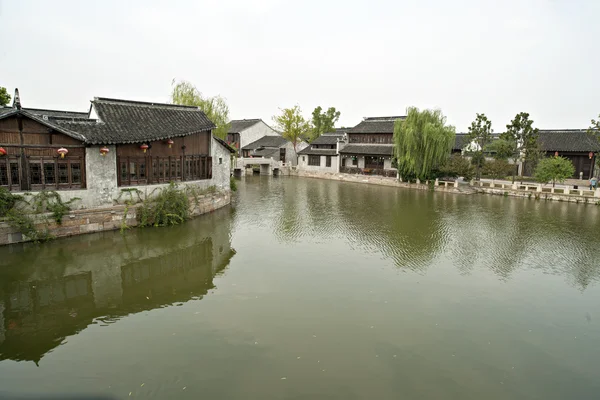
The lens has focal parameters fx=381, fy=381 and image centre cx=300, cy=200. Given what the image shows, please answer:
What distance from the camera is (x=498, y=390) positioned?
19.1 feet

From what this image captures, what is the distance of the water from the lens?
5941mm

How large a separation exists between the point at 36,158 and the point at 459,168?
25312 mm

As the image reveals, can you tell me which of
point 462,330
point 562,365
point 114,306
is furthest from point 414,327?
point 114,306

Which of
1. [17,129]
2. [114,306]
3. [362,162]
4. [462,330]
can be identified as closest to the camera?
[462,330]

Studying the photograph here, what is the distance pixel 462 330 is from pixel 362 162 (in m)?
29.9

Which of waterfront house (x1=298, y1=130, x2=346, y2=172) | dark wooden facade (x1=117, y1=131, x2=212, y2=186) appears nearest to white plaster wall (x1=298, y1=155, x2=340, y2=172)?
waterfront house (x1=298, y1=130, x2=346, y2=172)

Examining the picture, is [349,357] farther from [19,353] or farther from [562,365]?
[19,353]

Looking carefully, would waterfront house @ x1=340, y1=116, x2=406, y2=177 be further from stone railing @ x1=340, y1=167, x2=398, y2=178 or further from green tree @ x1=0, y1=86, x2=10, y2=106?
green tree @ x1=0, y1=86, x2=10, y2=106

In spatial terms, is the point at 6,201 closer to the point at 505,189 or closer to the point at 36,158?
the point at 36,158

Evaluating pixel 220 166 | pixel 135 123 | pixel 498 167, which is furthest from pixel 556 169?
pixel 135 123

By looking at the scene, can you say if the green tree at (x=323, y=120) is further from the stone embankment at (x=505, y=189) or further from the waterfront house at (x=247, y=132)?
the stone embankment at (x=505, y=189)

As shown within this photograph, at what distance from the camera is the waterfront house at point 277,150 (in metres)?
42.7

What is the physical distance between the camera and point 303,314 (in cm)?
807

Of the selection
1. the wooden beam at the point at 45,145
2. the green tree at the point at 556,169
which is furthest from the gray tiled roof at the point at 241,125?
the wooden beam at the point at 45,145
